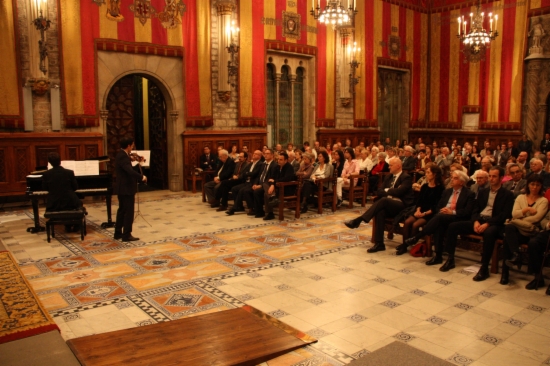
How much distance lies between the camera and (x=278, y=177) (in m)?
8.63

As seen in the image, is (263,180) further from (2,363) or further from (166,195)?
(2,363)

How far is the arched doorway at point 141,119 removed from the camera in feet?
38.2

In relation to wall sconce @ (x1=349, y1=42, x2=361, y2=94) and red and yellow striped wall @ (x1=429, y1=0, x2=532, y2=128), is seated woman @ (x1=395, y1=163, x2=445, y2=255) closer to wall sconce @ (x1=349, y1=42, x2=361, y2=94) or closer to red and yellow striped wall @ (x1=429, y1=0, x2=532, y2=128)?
Result: wall sconce @ (x1=349, y1=42, x2=361, y2=94)

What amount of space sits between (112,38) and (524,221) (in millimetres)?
9014

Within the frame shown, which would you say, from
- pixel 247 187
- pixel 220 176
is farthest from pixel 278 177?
pixel 220 176

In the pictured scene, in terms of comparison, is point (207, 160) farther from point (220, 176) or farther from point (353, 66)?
point (353, 66)

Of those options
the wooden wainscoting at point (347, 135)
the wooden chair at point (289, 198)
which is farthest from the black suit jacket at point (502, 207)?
the wooden wainscoting at point (347, 135)

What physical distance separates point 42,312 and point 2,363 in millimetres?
1031

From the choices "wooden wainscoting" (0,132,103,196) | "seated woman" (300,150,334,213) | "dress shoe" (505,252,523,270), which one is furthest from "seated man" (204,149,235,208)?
"dress shoe" (505,252,523,270)

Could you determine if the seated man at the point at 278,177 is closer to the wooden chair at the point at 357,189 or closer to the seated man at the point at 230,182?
the seated man at the point at 230,182

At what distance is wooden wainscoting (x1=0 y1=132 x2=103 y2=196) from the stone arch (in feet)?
2.83

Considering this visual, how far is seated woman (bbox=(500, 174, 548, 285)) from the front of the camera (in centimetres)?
511

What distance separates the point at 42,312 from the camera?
13.4ft

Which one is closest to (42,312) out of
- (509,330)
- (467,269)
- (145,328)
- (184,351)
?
(145,328)
